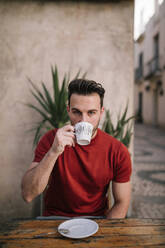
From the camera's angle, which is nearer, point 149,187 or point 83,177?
point 83,177

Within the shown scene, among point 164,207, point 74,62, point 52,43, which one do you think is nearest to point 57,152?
point 74,62

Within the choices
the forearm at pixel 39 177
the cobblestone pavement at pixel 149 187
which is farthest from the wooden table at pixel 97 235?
the cobblestone pavement at pixel 149 187

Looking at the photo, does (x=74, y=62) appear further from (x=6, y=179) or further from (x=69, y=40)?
(x=6, y=179)

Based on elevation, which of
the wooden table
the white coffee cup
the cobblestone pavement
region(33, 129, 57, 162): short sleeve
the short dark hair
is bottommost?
the cobblestone pavement

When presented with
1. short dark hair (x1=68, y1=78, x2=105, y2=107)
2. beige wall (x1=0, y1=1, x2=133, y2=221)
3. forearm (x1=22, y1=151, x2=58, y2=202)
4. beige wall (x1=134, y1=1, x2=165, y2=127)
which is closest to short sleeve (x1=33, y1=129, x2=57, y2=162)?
forearm (x1=22, y1=151, x2=58, y2=202)

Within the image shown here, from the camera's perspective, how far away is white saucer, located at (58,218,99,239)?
0.90 metres

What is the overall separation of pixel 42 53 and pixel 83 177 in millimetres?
1923

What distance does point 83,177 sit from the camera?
4.83 ft

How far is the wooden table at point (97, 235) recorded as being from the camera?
0.86 metres

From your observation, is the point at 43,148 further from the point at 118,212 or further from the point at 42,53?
the point at 42,53

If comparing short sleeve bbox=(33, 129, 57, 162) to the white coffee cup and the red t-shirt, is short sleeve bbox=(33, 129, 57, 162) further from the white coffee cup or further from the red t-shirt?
the white coffee cup

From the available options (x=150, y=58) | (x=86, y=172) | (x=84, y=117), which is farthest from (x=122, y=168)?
(x=150, y=58)

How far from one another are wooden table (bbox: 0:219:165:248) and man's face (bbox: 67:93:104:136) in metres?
0.71

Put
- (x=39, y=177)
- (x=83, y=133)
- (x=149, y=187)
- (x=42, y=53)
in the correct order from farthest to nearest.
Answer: (x=149, y=187), (x=42, y=53), (x=39, y=177), (x=83, y=133)
